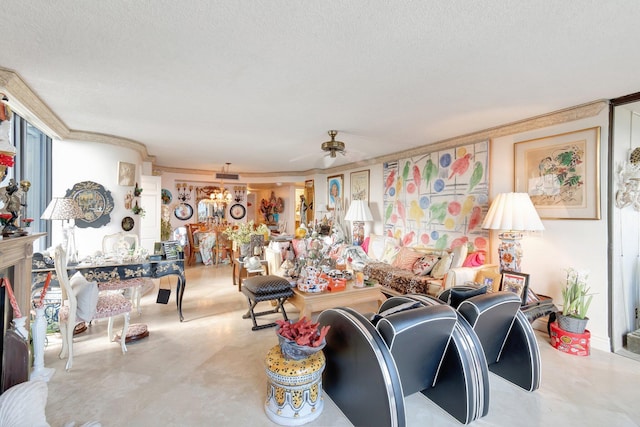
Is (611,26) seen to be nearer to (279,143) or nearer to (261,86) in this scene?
(261,86)

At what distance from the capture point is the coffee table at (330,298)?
124 inches

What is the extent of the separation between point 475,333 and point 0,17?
3344 mm

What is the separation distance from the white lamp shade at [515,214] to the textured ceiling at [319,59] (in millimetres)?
909

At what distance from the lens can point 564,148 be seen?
3.14 meters

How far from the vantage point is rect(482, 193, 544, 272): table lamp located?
3.10 meters

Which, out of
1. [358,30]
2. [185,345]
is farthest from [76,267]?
[358,30]

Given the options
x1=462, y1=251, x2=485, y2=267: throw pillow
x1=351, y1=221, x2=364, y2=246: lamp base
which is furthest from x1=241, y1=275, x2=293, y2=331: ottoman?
x1=351, y1=221, x2=364, y2=246: lamp base

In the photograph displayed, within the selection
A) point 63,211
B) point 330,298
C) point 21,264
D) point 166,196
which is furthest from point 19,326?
point 166,196

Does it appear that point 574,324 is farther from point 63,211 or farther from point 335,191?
point 63,211

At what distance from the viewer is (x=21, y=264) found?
234 centimetres

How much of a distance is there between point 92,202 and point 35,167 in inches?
28.4

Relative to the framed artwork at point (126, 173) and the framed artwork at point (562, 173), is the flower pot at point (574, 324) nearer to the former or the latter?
the framed artwork at point (562, 173)

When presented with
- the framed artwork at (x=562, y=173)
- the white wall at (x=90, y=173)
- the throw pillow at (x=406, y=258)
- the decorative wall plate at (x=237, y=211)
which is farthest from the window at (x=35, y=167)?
the framed artwork at (x=562, y=173)

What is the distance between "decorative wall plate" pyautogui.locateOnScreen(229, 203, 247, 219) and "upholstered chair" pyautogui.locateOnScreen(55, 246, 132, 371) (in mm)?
5891
